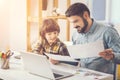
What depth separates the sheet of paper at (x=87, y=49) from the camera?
4.71 ft

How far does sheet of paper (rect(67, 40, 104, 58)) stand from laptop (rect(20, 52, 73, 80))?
149mm

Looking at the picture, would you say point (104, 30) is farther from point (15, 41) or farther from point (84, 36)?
point (15, 41)

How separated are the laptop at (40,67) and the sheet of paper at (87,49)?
149 millimetres

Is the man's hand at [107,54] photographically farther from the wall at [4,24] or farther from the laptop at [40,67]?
the wall at [4,24]

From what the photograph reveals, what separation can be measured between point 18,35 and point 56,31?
185cm

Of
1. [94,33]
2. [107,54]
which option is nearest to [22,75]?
[107,54]

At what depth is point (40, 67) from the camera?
1433 mm

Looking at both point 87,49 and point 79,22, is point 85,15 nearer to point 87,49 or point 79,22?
point 79,22

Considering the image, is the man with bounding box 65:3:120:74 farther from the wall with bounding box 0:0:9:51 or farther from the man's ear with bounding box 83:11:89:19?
the wall with bounding box 0:0:9:51

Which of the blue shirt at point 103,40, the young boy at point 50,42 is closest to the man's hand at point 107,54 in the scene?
the blue shirt at point 103,40

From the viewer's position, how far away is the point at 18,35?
385 cm

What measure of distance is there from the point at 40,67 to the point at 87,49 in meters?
0.33

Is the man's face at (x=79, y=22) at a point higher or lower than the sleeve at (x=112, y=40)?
higher

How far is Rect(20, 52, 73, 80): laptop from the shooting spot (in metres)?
1.37
